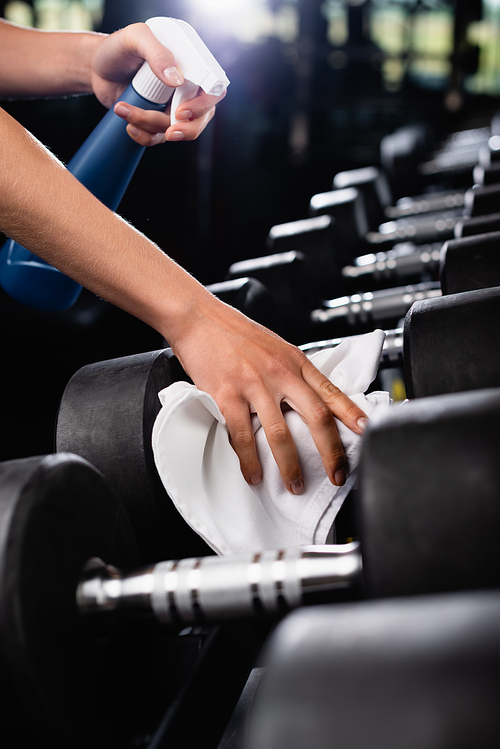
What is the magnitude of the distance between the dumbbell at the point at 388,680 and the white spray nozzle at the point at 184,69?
59 cm

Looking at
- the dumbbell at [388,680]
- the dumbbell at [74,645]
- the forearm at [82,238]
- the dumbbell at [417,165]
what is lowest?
the dumbbell at [74,645]

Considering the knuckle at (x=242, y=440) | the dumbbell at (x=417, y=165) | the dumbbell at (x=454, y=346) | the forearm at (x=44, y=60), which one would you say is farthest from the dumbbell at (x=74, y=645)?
the dumbbell at (x=417, y=165)

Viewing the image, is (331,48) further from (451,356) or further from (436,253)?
(451,356)

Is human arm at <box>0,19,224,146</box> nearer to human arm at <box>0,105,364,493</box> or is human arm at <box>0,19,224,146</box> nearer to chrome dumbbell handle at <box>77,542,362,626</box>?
human arm at <box>0,105,364,493</box>

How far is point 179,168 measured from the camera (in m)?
1.50

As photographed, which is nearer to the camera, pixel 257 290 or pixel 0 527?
pixel 0 527

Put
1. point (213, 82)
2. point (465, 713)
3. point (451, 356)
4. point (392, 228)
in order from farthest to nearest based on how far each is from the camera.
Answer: point (392, 228)
point (213, 82)
point (451, 356)
point (465, 713)

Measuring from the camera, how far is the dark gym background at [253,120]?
0.95 metres

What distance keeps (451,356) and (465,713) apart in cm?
30

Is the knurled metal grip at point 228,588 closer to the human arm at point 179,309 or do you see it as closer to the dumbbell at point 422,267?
the human arm at point 179,309

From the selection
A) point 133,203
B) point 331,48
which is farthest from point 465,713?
point 331,48

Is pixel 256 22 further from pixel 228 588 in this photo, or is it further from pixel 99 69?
pixel 228 588

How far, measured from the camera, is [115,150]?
2.52 ft

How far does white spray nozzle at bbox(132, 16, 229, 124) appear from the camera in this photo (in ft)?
2.14
